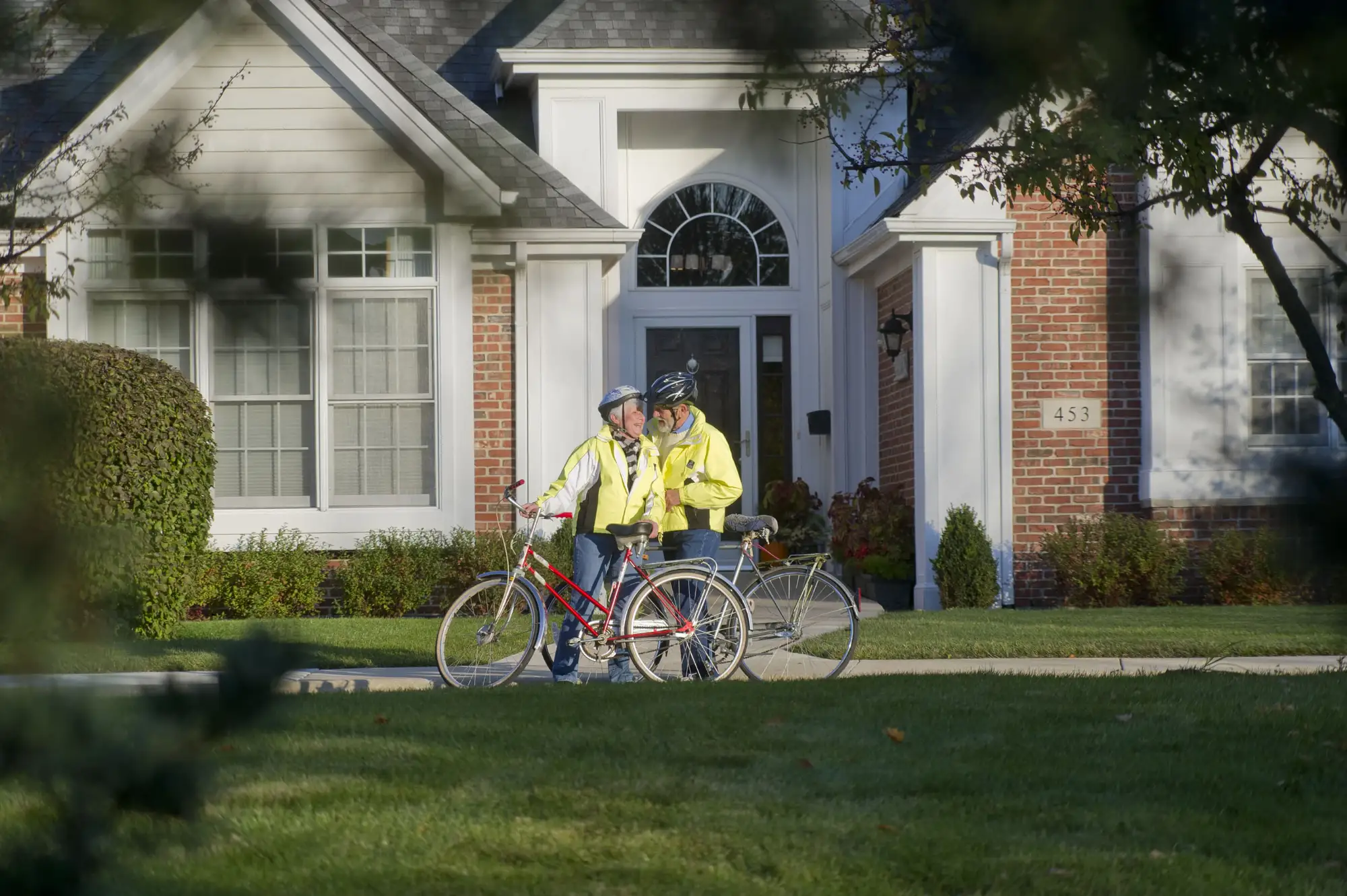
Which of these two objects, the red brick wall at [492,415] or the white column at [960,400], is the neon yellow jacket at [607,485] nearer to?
the red brick wall at [492,415]

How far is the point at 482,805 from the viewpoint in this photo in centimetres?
525

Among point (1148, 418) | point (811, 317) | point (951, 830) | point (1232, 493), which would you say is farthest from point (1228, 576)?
point (1232, 493)

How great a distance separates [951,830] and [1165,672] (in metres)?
3.85

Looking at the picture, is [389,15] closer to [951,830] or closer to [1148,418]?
[951,830]

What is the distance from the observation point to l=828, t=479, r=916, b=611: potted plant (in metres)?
13.7

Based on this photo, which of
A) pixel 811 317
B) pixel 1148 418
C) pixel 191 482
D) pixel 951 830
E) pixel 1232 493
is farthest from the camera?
pixel 811 317

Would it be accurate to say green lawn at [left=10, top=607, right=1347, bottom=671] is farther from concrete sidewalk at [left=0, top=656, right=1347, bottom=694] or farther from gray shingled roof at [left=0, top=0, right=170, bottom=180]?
gray shingled roof at [left=0, top=0, right=170, bottom=180]

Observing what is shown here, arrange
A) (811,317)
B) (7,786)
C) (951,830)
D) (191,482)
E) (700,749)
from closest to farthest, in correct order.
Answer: (7,786) → (951,830) → (700,749) → (191,482) → (811,317)

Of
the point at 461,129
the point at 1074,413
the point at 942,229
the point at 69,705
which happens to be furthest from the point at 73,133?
the point at 1074,413

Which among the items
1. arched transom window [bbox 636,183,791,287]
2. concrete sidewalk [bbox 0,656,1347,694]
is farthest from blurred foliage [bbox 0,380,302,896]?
arched transom window [bbox 636,183,791,287]

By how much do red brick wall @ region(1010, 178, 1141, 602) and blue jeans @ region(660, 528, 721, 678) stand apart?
5.03m

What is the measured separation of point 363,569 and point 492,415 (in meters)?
1.66

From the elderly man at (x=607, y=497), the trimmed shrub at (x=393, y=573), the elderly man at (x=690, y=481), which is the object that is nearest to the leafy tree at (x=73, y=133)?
the elderly man at (x=607, y=497)

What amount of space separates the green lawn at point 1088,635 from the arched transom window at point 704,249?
4.56m
